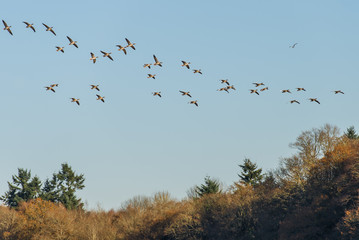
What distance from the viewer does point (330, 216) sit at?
184 ft

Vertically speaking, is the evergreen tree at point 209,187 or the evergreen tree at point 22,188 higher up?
the evergreen tree at point 22,188

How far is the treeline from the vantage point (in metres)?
56.9

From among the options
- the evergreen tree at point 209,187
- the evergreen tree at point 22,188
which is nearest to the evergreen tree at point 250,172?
the evergreen tree at point 209,187

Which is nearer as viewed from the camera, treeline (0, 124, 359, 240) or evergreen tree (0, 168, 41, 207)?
treeline (0, 124, 359, 240)

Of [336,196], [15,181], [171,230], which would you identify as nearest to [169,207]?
[171,230]

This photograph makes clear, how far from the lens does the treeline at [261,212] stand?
56.9m

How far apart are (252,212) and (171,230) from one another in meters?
11.6

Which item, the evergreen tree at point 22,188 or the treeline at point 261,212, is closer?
the treeline at point 261,212

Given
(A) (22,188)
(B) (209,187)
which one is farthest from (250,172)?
(A) (22,188)

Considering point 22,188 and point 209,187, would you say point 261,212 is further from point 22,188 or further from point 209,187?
point 22,188

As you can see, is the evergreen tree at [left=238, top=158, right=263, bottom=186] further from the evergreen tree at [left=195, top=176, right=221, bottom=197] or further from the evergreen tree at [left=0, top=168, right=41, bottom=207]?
the evergreen tree at [left=0, top=168, right=41, bottom=207]

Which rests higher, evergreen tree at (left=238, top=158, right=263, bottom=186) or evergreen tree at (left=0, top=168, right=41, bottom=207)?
evergreen tree at (left=0, top=168, right=41, bottom=207)

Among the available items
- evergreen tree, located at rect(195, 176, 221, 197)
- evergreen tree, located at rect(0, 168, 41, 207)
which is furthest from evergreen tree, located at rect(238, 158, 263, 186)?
evergreen tree, located at rect(0, 168, 41, 207)

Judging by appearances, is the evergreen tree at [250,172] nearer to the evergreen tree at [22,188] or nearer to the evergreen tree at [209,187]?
the evergreen tree at [209,187]
